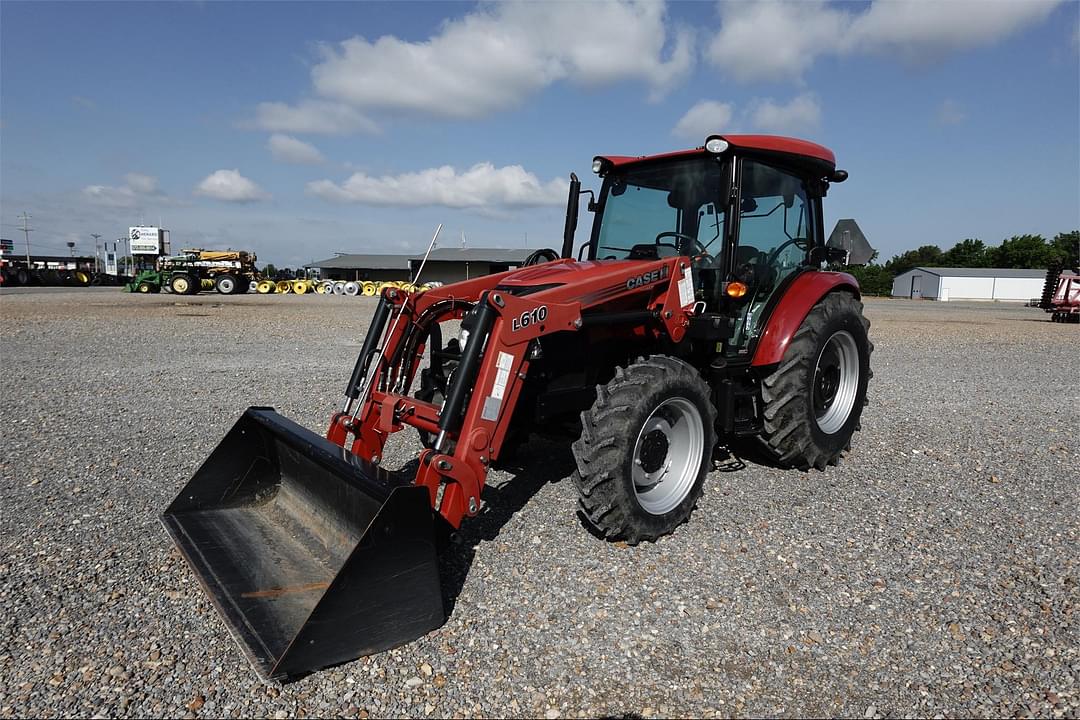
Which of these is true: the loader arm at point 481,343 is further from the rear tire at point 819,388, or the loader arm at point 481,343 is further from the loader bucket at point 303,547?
the rear tire at point 819,388

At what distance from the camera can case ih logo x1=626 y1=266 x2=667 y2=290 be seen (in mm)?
4121

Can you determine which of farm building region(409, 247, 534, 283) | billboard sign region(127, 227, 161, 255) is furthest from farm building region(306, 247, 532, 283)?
billboard sign region(127, 227, 161, 255)

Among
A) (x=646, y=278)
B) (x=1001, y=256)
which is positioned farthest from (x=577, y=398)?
(x=1001, y=256)

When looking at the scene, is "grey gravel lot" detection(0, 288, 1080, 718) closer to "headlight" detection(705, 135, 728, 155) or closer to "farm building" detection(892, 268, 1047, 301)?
"headlight" detection(705, 135, 728, 155)

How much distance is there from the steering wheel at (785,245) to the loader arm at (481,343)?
Result: 1077 mm

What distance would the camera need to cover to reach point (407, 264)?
6869cm

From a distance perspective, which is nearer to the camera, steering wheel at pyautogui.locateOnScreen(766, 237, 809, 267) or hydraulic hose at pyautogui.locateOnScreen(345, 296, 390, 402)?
hydraulic hose at pyautogui.locateOnScreen(345, 296, 390, 402)

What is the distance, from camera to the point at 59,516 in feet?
13.5

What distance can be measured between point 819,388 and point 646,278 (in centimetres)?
202

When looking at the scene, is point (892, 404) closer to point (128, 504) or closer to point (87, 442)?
point (128, 504)

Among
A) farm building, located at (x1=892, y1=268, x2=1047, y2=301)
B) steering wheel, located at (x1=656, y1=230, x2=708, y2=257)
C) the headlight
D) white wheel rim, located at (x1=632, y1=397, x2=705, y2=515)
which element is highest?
farm building, located at (x1=892, y1=268, x2=1047, y2=301)

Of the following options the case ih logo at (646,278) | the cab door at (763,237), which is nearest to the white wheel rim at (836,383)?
the cab door at (763,237)

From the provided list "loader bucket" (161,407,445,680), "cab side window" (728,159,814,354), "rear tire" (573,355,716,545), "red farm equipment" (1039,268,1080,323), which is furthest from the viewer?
"red farm equipment" (1039,268,1080,323)

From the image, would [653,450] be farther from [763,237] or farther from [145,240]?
[145,240]
